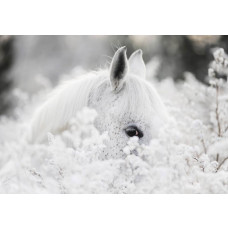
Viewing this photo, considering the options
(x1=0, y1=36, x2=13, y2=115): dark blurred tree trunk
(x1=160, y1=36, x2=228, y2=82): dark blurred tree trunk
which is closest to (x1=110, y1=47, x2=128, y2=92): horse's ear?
(x1=160, y1=36, x2=228, y2=82): dark blurred tree trunk

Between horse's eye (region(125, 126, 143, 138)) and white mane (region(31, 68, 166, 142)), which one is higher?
white mane (region(31, 68, 166, 142))

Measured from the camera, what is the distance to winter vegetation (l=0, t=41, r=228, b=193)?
1.91 metres

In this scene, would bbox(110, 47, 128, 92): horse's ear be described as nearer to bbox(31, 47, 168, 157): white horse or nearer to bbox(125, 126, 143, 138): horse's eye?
bbox(31, 47, 168, 157): white horse

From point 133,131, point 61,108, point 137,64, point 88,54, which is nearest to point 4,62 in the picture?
point 88,54

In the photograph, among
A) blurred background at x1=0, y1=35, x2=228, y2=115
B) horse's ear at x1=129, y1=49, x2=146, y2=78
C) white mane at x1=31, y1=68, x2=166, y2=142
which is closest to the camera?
white mane at x1=31, y1=68, x2=166, y2=142

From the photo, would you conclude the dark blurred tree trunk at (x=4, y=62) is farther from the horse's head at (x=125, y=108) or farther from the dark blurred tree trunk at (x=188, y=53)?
the dark blurred tree trunk at (x=188, y=53)

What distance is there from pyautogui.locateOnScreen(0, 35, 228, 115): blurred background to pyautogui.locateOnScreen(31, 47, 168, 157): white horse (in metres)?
0.38

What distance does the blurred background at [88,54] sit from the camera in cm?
242

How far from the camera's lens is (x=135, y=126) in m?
1.96

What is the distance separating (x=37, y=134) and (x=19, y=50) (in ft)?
2.35

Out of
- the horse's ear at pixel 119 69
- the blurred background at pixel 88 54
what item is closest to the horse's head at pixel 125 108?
the horse's ear at pixel 119 69
